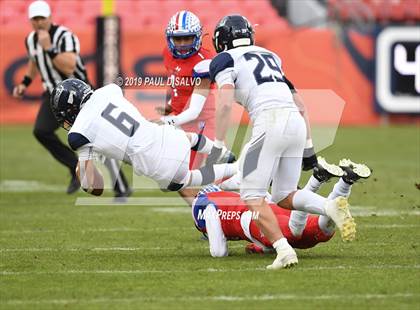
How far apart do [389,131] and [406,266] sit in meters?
11.0

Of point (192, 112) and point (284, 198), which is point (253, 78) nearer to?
point (284, 198)

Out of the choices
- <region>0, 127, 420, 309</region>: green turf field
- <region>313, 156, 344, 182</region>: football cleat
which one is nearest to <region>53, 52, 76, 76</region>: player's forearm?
<region>0, 127, 420, 309</region>: green turf field

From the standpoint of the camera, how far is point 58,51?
32.2 feet

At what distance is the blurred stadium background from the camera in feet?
16.9

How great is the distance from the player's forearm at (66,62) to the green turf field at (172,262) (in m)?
1.20

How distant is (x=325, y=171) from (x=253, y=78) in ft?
2.23

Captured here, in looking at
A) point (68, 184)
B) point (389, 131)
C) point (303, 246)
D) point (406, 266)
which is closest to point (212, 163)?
point (303, 246)

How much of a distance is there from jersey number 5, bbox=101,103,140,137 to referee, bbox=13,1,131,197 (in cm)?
338

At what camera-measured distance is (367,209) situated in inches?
345

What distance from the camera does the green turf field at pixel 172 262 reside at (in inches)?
195

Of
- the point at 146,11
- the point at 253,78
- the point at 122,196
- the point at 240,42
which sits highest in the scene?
the point at 240,42

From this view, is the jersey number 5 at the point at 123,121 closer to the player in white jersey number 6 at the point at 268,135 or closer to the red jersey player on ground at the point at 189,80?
the player in white jersey number 6 at the point at 268,135

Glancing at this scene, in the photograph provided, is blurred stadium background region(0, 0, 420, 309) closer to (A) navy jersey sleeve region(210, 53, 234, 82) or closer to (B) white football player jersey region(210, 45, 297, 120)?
(B) white football player jersey region(210, 45, 297, 120)

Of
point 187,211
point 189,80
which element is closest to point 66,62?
point 187,211
